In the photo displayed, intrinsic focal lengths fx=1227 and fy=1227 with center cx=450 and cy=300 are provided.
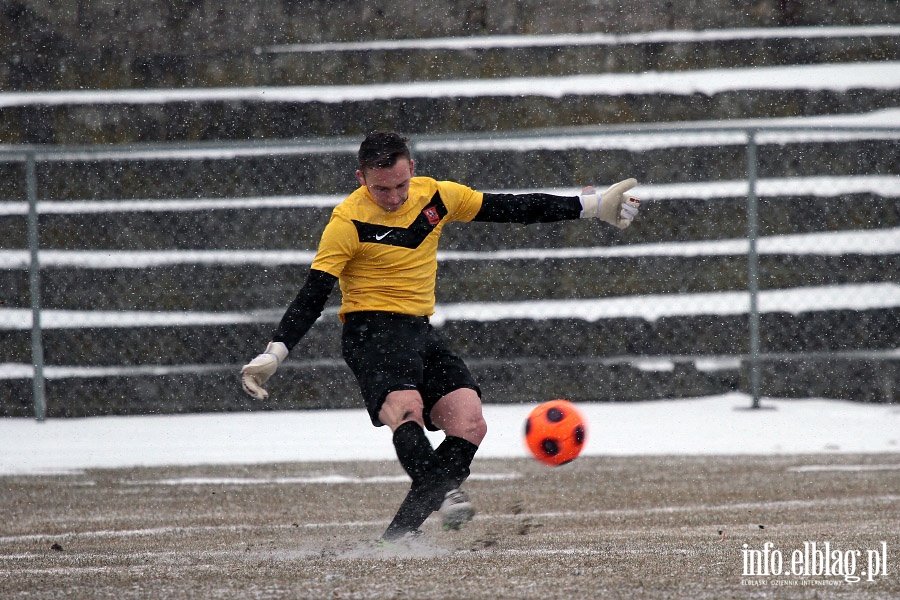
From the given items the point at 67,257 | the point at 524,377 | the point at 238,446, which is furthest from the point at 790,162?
the point at 67,257

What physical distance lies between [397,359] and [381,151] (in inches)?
33.7

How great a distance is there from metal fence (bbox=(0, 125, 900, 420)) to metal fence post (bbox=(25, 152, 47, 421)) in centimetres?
25

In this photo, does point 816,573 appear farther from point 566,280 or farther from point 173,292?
point 173,292

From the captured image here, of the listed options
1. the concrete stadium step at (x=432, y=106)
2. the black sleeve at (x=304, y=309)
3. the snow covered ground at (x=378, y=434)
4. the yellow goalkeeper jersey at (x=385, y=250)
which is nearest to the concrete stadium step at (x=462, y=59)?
the concrete stadium step at (x=432, y=106)

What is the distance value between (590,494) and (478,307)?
3046mm

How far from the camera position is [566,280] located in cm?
962

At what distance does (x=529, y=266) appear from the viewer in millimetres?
9594

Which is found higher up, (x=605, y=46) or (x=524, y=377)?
(x=605, y=46)

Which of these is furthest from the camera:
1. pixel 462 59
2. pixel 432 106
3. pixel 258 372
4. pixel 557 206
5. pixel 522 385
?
pixel 462 59

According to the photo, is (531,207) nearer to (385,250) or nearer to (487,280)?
(385,250)

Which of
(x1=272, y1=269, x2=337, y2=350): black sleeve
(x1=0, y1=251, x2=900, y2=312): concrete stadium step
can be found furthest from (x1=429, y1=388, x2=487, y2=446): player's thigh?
(x1=0, y1=251, x2=900, y2=312): concrete stadium step

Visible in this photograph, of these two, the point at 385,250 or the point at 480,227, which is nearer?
the point at 385,250

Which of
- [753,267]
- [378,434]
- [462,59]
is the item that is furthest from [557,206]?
[462,59]

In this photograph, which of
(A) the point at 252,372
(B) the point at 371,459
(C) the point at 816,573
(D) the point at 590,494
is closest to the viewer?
(C) the point at 816,573
